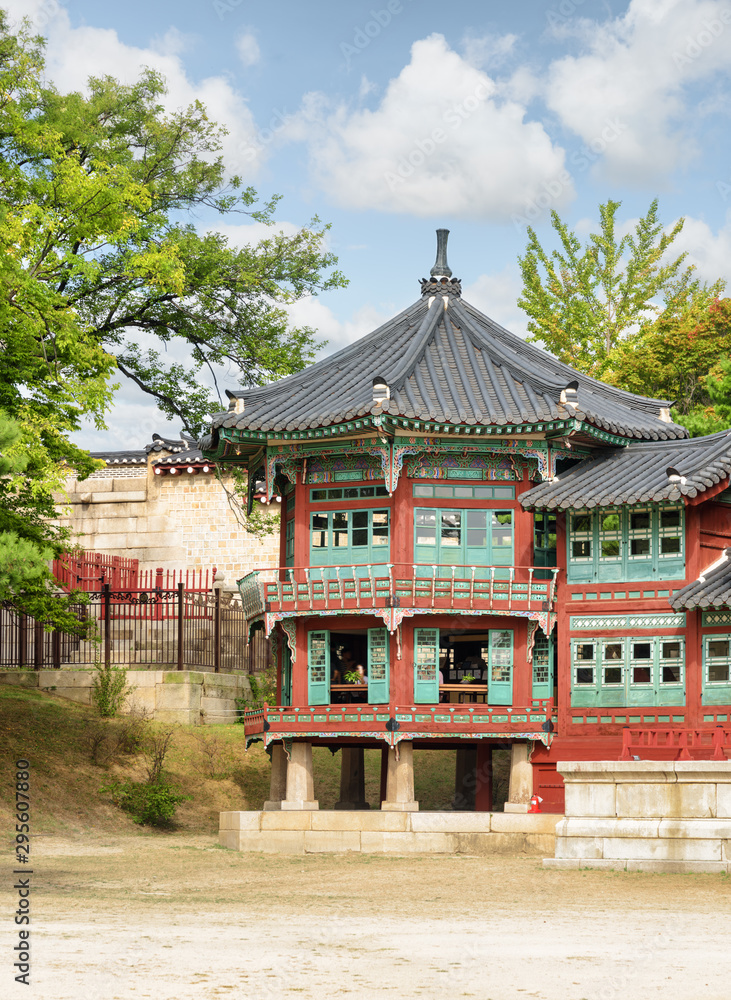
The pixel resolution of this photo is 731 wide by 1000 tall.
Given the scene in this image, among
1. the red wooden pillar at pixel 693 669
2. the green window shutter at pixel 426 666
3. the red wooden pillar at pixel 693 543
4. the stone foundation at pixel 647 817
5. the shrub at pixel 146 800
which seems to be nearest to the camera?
the stone foundation at pixel 647 817

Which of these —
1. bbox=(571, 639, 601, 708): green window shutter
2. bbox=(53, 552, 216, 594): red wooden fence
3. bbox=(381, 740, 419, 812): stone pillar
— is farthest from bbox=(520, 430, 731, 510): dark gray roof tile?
bbox=(53, 552, 216, 594): red wooden fence

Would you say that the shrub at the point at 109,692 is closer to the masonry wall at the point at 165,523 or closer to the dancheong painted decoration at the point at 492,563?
the dancheong painted decoration at the point at 492,563

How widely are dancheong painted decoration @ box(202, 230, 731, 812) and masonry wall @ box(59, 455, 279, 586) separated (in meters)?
17.6

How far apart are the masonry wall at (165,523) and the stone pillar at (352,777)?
14.3 metres

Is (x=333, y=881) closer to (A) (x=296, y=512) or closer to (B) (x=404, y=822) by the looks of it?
(B) (x=404, y=822)

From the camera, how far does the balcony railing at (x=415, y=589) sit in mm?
34188

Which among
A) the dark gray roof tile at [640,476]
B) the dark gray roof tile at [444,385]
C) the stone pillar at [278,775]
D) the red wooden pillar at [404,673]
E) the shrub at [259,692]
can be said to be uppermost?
the dark gray roof tile at [444,385]

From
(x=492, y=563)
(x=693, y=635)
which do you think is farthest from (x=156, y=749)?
(x=693, y=635)

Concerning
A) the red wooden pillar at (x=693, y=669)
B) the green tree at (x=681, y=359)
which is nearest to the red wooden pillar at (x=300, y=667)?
the red wooden pillar at (x=693, y=669)

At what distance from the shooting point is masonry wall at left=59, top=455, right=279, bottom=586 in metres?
54.2

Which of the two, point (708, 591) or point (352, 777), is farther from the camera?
point (352, 777)

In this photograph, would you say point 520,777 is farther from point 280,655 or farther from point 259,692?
point 259,692

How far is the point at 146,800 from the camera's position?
125ft

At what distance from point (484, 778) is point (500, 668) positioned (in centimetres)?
372
